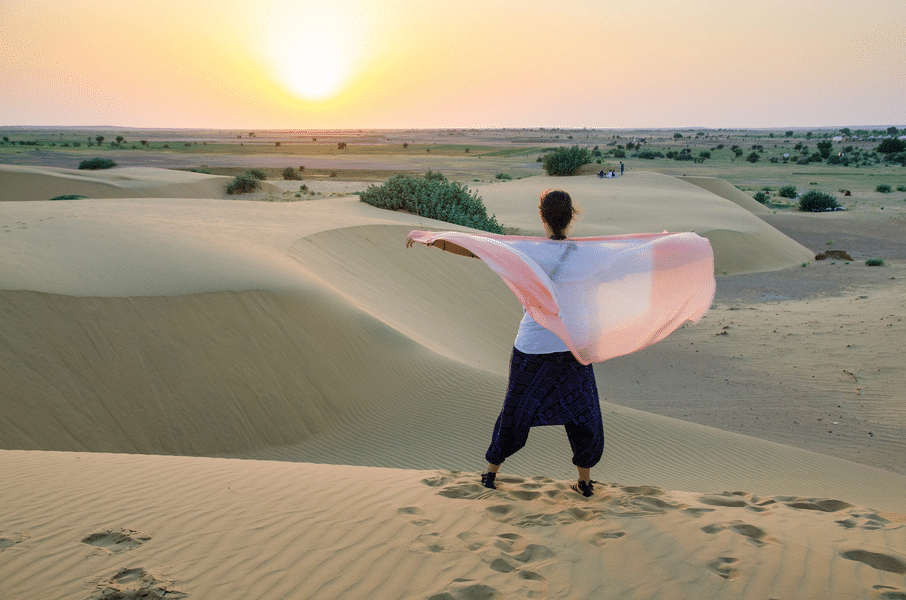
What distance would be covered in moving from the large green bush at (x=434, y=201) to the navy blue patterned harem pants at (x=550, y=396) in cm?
1454

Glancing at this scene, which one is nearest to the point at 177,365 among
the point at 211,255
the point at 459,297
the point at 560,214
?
the point at 211,255

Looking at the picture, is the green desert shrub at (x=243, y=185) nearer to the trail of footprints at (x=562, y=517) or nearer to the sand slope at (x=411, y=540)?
the sand slope at (x=411, y=540)

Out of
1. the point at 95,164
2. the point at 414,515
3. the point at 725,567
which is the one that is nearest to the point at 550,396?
the point at 414,515

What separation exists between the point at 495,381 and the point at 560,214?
14.0 ft

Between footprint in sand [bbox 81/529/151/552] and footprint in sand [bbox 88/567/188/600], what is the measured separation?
0.27 meters

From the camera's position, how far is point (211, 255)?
9125 millimetres

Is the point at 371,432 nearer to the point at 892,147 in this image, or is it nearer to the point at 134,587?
the point at 134,587

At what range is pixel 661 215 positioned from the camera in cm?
2455

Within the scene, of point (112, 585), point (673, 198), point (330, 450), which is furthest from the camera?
point (673, 198)

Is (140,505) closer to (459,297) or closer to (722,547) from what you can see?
(722,547)

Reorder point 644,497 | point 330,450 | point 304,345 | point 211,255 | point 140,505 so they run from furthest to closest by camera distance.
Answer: point 211,255 → point 304,345 → point 330,450 → point 644,497 → point 140,505

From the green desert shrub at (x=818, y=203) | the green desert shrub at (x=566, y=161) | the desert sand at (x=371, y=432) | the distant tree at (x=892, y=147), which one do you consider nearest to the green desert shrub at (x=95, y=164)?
the green desert shrub at (x=566, y=161)

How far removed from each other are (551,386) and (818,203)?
1255 inches

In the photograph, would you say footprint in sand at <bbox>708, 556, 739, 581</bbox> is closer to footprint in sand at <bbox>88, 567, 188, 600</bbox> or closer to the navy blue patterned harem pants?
the navy blue patterned harem pants
